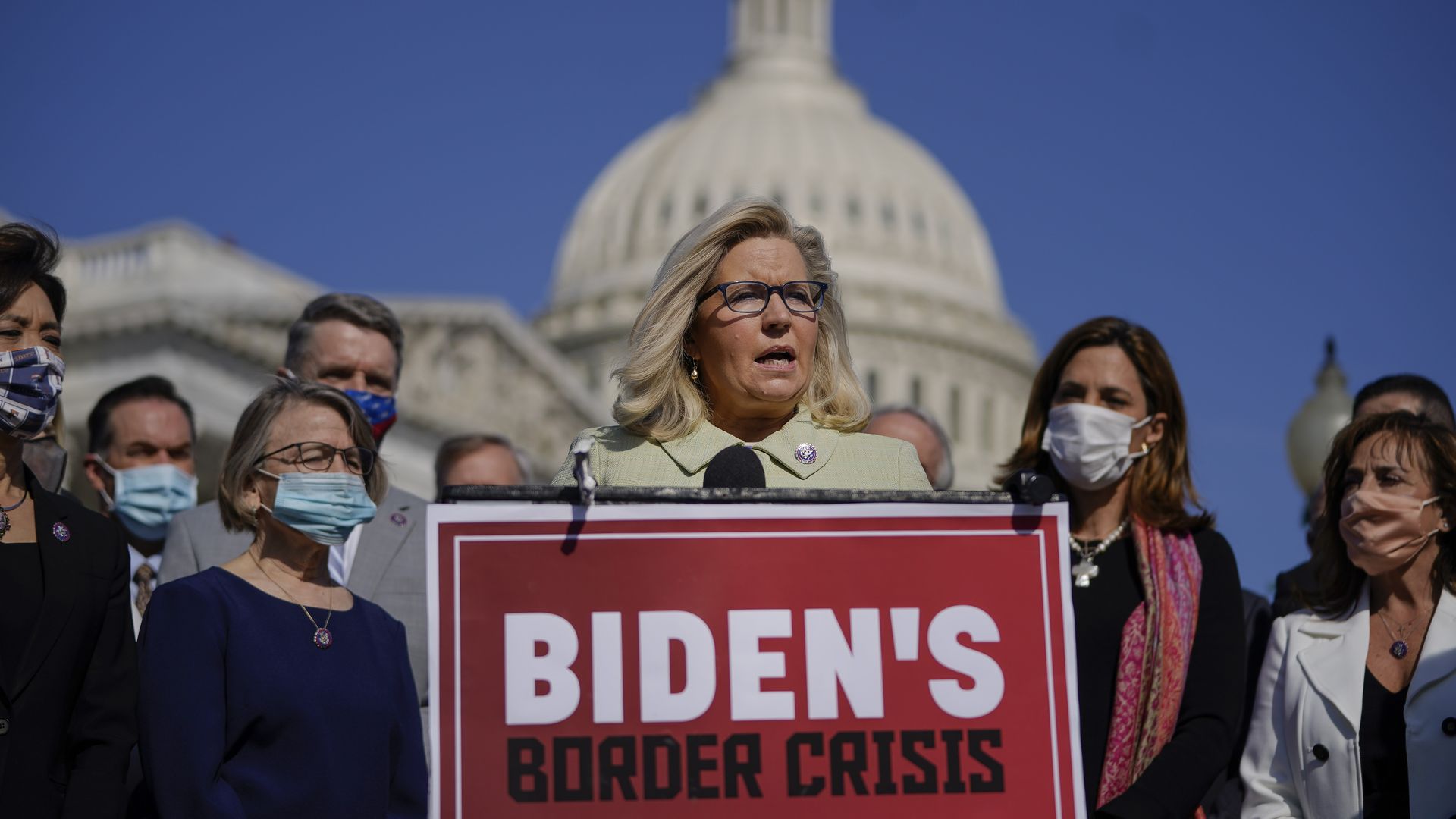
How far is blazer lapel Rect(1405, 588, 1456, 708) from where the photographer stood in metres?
5.01

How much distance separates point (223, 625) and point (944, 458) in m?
3.68

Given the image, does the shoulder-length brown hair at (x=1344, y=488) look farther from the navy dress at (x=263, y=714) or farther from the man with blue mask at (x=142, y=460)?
the man with blue mask at (x=142, y=460)

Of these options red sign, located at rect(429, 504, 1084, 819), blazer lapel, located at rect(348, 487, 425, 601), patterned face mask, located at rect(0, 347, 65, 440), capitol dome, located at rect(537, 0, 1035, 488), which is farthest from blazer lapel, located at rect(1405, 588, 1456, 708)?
capitol dome, located at rect(537, 0, 1035, 488)

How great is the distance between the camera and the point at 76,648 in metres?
4.57

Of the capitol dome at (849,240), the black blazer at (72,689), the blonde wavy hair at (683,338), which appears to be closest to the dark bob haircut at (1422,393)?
the blonde wavy hair at (683,338)

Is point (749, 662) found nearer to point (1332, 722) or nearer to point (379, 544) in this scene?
point (1332, 722)

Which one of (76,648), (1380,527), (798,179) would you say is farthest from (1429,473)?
(798,179)

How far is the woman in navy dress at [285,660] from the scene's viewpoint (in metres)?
4.16

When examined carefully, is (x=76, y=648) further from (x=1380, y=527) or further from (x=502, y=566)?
(x=1380, y=527)

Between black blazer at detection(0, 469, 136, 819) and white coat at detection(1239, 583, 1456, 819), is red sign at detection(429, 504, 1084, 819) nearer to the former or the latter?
black blazer at detection(0, 469, 136, 819)

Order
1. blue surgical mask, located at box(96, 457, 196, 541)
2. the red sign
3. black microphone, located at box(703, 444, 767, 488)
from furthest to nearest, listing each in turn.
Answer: blue surgical mask, located at box(96, 457, 196, 541), black microphone, located at box(703, 444, 767, 488), the red sign

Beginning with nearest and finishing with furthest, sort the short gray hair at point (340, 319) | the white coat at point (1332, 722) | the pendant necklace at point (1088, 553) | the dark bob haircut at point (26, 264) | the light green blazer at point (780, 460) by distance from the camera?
the light green blazer at point (780, 460) → the dark bob haircut at point (26, 264) → the white coat at point (1332, 722) → the pendant necklace at point (1088, 553) → the short gray hair at point (340, 319)

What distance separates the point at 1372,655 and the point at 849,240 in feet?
271

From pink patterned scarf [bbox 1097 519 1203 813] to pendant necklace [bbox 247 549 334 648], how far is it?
174cm
